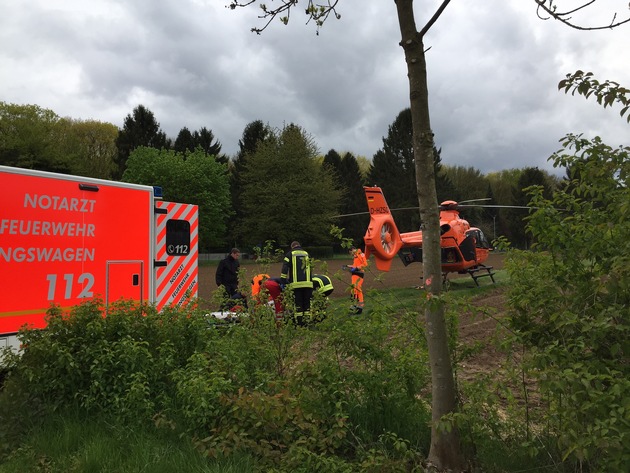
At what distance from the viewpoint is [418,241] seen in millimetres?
17328

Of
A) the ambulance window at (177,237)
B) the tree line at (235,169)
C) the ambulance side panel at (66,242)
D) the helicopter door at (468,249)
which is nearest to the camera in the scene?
the ambulance side panel at (66,242)

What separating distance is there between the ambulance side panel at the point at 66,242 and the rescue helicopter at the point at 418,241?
957 cm

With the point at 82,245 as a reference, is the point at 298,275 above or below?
below

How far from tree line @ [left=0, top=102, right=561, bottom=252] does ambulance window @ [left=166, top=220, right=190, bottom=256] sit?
2954cm

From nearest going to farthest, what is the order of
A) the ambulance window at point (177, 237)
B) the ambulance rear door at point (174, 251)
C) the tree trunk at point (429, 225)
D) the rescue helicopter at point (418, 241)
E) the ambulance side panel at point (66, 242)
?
the tree trunk at point (429, 225)
the ambulance side panel at point (66, 242)
the ambulance rear door at point (174, 251)
the ambulance window at point (177, 237)
the rescue helicopter at point (418, 241)

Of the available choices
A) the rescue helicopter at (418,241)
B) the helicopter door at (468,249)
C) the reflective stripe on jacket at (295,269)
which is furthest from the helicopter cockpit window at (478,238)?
the reflective stripe on jacket at (295,269)

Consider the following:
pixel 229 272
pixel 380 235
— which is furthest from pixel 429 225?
pixel 380 235

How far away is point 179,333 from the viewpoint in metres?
4.65

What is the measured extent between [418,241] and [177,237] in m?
11.1

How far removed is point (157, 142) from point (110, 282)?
53768mm

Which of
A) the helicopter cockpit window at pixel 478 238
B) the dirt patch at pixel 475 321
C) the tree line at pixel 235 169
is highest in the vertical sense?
the tree line at pixel 235 169

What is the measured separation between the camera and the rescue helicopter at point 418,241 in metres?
15.7

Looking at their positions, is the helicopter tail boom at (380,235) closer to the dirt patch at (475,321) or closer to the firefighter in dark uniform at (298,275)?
the dirt patch at (475,321)

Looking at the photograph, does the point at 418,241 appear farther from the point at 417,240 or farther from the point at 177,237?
the point at 177,237
